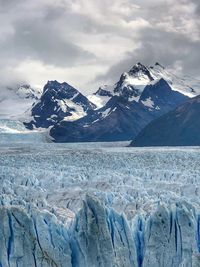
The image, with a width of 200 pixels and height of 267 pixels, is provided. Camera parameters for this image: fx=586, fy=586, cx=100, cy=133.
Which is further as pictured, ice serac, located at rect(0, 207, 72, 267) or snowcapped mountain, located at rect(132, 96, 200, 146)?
snowcapped mountain, located at rect(132, 96, 200, 146)

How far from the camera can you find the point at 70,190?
26.9 metres

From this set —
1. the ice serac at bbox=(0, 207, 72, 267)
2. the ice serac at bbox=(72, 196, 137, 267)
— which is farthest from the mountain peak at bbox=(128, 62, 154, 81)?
the ice serac at bbox=(0, 207, 72, 267)

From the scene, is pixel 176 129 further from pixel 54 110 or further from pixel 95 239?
pixel 95 239

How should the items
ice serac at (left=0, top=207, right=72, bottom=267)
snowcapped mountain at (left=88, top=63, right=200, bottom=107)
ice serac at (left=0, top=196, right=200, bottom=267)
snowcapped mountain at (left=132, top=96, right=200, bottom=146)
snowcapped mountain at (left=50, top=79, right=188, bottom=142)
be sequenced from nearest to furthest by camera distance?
ice serac at (left=0, top=207, right=72, bottom=267)
ice serac at (left=0, top=196, right=200, bottom=267)
snowcapped mountain at (left=132, top=96, right=200, bottom=146)
snowcapped mountain at (left=50, top=79, right=188, bottom=142)
snowcapped mountain at (left=88, top=63, right=200, bottom=107)


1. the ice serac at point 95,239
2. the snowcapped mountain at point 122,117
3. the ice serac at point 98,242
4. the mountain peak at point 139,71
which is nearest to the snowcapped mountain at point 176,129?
the snowcapped mountain at point 122,117

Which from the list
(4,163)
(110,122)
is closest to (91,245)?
(4,163)

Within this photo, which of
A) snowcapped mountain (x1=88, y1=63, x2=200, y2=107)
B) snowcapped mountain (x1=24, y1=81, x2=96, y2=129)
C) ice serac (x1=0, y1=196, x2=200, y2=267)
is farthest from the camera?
snowcapped mountain (x1=24, y1=81, x2=96, y2=129)

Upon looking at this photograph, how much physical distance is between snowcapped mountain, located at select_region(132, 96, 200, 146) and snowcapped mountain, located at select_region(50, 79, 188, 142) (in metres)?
32.8

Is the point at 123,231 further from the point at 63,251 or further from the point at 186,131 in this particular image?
the point at 186,131

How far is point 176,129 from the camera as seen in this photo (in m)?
115

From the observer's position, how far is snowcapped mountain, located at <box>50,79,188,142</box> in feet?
507

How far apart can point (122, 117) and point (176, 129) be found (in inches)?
1967

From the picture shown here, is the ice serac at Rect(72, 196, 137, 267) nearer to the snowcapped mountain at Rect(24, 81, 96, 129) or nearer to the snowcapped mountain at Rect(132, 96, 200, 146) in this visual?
the snowcapped mountain at Rect(132, 96, 200, 146)

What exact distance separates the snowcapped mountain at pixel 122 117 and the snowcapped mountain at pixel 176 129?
32758mm
